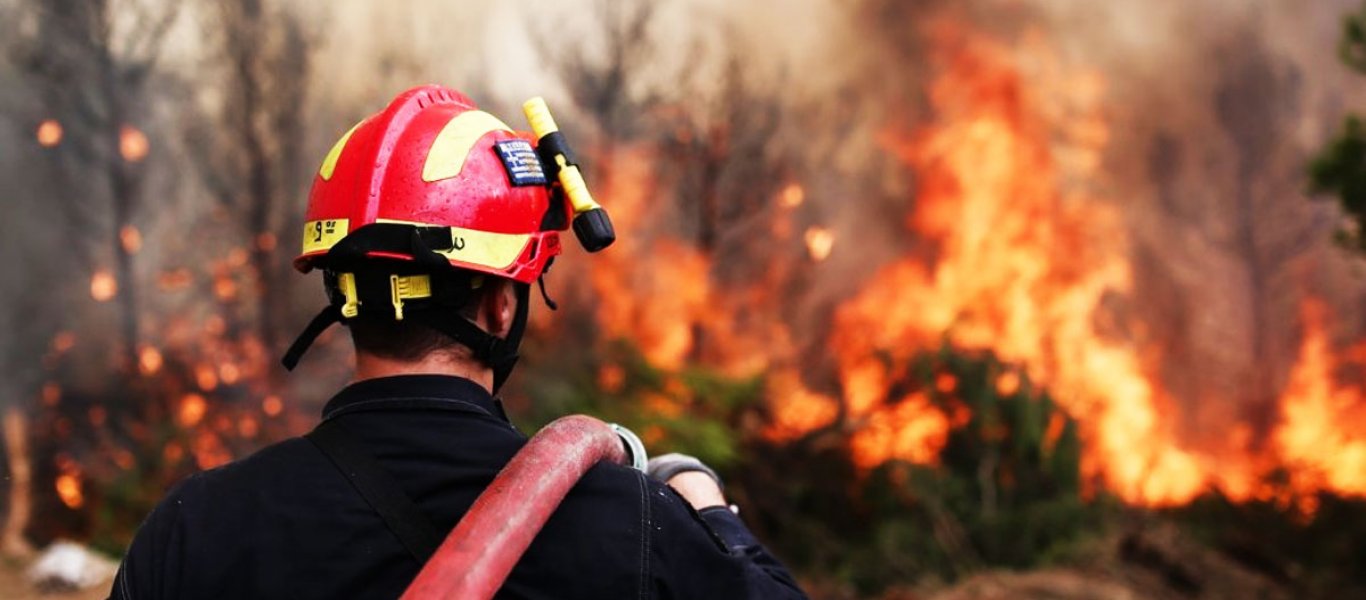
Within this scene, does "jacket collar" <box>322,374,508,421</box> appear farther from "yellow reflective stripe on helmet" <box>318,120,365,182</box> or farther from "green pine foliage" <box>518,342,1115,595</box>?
"green pine foliage" <box>518,342,1115,595</box>

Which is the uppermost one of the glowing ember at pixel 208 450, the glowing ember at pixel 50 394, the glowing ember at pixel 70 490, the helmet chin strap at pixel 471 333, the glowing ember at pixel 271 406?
the helmet chin strap at pixel 471 333

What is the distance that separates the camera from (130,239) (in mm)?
9773

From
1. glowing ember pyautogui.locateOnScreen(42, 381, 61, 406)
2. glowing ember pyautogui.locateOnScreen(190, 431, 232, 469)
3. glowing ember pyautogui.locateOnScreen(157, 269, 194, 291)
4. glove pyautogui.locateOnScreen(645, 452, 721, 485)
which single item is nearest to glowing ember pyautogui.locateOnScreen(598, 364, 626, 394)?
glowing ember pyautogui.locateOnScreen(190, 431, 232, 469)

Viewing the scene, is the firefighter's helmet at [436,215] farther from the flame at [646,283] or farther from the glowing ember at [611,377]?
the flame at [646,283]

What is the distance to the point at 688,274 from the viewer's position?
12211 millimetres

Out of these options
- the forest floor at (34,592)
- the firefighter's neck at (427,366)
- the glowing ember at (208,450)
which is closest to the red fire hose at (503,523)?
the firefighter's neck at (427,366)

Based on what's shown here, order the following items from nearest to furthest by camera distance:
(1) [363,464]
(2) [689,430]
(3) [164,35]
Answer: (1) [363,464], (2) [689,430], (3) [164,35]

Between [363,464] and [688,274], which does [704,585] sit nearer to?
[363,464]

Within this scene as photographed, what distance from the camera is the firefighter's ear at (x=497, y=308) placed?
7.79 feet

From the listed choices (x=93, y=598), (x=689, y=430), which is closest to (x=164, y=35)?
(x=93, y=598)

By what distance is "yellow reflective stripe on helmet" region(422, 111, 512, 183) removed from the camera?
7.79 ft

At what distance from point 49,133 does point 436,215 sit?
8374 mm

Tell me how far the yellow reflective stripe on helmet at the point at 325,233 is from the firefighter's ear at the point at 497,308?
31 centimetres

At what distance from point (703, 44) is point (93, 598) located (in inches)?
314
